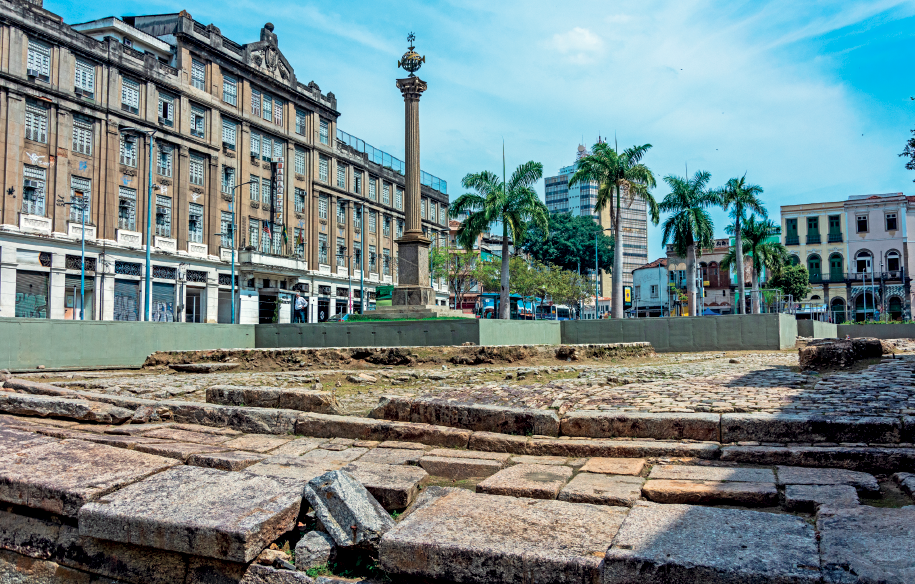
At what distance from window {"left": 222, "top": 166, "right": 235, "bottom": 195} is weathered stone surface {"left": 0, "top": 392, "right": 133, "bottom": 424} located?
33.4m

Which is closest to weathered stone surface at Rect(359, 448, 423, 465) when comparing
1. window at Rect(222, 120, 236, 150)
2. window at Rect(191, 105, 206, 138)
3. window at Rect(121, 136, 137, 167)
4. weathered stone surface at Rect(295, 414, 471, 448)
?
weathered stone surface at Rect(295, 414, 471, 448)

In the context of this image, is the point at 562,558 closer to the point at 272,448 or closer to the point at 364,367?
the point at 272,448

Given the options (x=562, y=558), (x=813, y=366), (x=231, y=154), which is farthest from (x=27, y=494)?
(x=231, y=154)

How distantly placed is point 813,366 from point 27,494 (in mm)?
11557

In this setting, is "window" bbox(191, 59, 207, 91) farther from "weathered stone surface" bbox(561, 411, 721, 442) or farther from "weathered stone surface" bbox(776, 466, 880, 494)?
"weathered stone surface" bbox(776, 466, 880, 494)

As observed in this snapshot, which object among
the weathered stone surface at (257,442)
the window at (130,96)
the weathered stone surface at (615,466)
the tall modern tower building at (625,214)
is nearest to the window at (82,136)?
the window at (130,96)

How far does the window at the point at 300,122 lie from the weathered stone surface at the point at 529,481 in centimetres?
4276

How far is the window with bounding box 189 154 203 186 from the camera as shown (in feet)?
119

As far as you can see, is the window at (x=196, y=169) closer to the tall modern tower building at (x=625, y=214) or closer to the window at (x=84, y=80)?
the window at (x=84, y=80)

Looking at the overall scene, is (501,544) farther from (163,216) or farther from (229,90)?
(229,90)

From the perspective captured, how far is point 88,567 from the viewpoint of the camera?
3713mm

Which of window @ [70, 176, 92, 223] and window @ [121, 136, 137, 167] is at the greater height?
window @ [121, 136, 137, 167]

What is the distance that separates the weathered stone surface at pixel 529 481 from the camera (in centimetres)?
417

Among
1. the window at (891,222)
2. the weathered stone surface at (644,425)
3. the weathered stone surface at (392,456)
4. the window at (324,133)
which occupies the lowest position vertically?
the weathered stone surface at (392,456)
